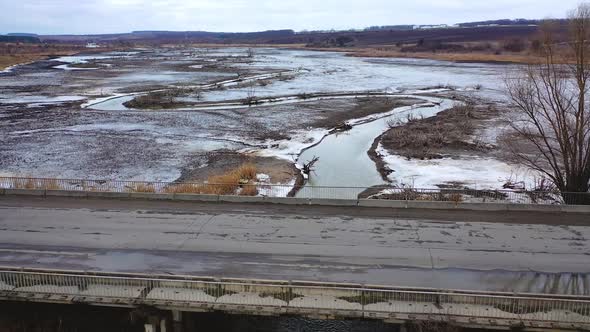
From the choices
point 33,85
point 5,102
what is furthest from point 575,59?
point 33,85

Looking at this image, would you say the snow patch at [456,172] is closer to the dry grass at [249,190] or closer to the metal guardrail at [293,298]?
the dry grass at [249,190]

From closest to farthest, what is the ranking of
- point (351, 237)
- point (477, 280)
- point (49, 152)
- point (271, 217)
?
1. point (477, 280)
2. point (351, 237)
3. point (271, 217)
4. point (49, 152)

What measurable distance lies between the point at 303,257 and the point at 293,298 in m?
2.96

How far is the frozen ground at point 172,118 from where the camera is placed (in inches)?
1328

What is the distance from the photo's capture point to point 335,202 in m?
21.0

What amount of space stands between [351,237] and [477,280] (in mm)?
4469

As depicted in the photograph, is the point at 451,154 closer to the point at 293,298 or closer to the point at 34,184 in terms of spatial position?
the point at 293,298

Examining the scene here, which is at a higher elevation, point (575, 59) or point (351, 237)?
point (575, 59)

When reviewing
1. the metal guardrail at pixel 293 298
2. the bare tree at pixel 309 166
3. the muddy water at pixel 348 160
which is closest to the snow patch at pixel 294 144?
the muddy water at pixel 348 160

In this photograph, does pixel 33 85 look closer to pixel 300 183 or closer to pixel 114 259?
pixel 300 183

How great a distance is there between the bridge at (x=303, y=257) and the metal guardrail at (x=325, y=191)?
2595 mm

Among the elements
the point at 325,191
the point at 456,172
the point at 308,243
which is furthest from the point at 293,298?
the point at 456,172

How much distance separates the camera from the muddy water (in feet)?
94.2

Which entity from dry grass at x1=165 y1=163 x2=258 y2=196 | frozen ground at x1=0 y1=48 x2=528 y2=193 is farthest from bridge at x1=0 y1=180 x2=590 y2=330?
frozen ground at x1=0 y1=48 x2=528 y2=193
